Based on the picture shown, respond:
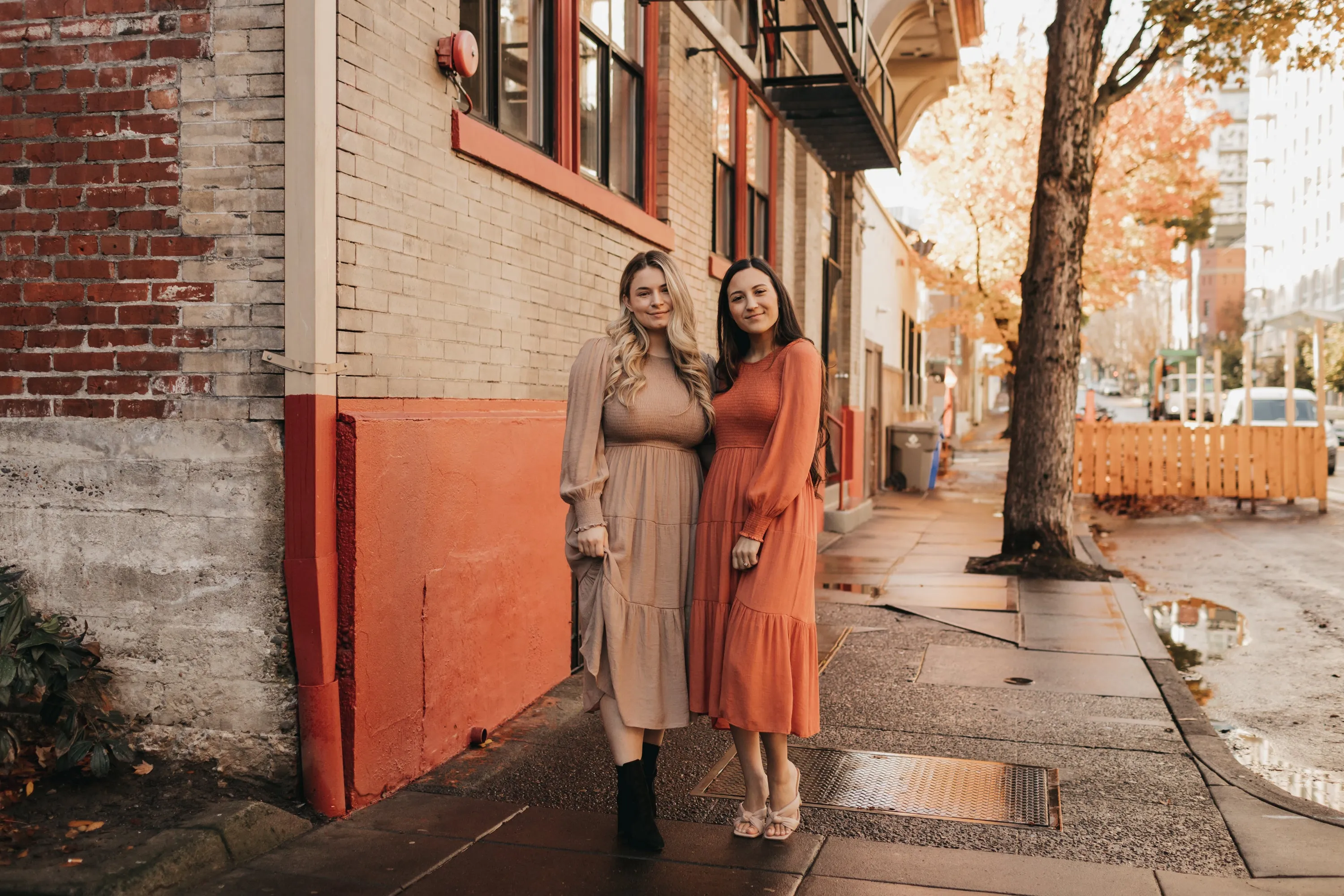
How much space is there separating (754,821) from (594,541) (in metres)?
1.14

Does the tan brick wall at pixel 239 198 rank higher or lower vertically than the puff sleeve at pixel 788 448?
higher

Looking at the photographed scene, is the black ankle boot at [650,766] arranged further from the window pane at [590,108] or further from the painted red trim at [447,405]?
the window pane at [590,108]

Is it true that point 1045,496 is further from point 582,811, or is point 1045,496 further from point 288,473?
point 288,473

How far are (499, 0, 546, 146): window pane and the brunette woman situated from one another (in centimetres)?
251

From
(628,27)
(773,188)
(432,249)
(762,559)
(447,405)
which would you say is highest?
(628,27)

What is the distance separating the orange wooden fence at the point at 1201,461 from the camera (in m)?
17.1

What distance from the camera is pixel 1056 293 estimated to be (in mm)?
11234

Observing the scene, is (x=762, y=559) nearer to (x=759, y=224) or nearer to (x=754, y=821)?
(x=754, y=821)

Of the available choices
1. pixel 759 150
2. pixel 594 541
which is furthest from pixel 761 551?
pixel 759 150

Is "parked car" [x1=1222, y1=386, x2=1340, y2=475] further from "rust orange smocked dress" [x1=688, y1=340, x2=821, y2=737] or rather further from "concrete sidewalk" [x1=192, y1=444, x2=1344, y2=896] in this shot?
"rust orange smocked dress" [x1=688, y1=340, x2=821, y2=737]

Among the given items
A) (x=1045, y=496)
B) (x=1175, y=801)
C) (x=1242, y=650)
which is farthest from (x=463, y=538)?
(x=1045, y=496)

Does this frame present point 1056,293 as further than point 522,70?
Yes

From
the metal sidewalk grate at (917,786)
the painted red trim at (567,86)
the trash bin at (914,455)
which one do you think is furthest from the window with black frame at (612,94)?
the trash bin at (914,455)

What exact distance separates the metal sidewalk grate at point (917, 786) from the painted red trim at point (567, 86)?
11.3 ft
